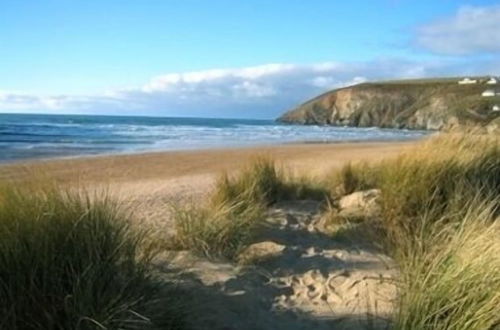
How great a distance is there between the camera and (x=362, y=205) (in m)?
8.04

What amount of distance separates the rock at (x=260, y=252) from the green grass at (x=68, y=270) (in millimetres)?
1827

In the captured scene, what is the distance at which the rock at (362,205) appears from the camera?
7.81 metres

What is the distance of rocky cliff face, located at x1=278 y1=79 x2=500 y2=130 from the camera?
74500 millimetres

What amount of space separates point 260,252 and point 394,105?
282 feet

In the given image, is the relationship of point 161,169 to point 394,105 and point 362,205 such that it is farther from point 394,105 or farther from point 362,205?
point 394,105

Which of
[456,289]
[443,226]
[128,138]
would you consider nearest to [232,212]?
[443,226]

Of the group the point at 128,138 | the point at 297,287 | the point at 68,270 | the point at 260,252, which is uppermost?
the point at 68,270

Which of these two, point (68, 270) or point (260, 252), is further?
point (260, 252)

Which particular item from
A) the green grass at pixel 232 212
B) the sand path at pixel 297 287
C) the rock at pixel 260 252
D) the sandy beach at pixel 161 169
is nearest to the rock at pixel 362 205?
the sand path at pixel 297 287

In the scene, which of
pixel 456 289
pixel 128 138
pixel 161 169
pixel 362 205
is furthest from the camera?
pixel 128 138

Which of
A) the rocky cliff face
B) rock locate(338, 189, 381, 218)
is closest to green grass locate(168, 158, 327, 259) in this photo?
rock locate(338, 189, 381, 218)

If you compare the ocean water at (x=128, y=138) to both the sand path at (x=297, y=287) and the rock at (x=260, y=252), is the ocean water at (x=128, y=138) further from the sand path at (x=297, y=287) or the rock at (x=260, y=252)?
the sand path at (x=297, y=287)

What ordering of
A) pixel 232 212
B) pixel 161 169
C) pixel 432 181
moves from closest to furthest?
pixel 232 212 → pixel 432 181 → pixel 161 169

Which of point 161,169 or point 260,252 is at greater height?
point 260,252
